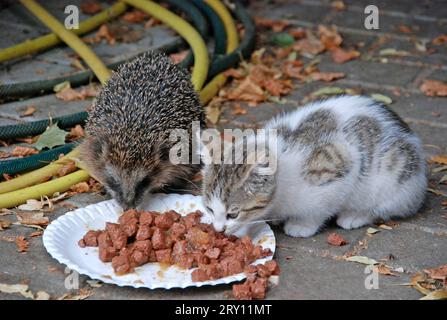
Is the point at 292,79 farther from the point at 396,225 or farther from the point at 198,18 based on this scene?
the point at 396,225

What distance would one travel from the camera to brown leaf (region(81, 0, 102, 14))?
10.2 m

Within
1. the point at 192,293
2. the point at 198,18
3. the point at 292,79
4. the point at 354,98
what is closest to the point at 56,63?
the point at 198,18

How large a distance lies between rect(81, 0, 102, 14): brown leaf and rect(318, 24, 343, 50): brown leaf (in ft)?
9.29

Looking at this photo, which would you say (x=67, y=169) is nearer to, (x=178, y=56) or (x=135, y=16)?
(x=178, y=56)

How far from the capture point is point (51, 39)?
9.05 meters

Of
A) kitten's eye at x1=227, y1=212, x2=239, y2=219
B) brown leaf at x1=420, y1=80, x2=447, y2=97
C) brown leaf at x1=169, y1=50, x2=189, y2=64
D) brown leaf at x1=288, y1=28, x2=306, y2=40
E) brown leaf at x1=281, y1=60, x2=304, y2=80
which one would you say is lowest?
kitten's eye at x1=227, y1=212, x2=239, y2=219

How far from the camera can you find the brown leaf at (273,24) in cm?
1012

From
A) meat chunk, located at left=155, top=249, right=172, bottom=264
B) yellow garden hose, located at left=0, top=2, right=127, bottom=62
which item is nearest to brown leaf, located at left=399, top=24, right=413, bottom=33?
yellow garden hose, located at left=0, top=2, right=127, bottom=62

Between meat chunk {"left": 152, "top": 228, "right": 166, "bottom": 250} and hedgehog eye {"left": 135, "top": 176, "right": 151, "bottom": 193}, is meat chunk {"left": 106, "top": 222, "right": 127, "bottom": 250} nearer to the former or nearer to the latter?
meat chunk {"left": 152, "top": 228, "right": 166, "bottom": 250}

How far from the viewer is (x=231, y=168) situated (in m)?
5.71

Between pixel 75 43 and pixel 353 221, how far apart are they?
3.87m

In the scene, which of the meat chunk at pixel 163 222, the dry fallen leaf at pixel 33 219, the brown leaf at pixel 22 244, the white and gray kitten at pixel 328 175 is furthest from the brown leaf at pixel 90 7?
the meat chunk at pixel 163 222

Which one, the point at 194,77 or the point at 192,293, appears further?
the point at 194,77

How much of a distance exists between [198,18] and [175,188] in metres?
3.15
